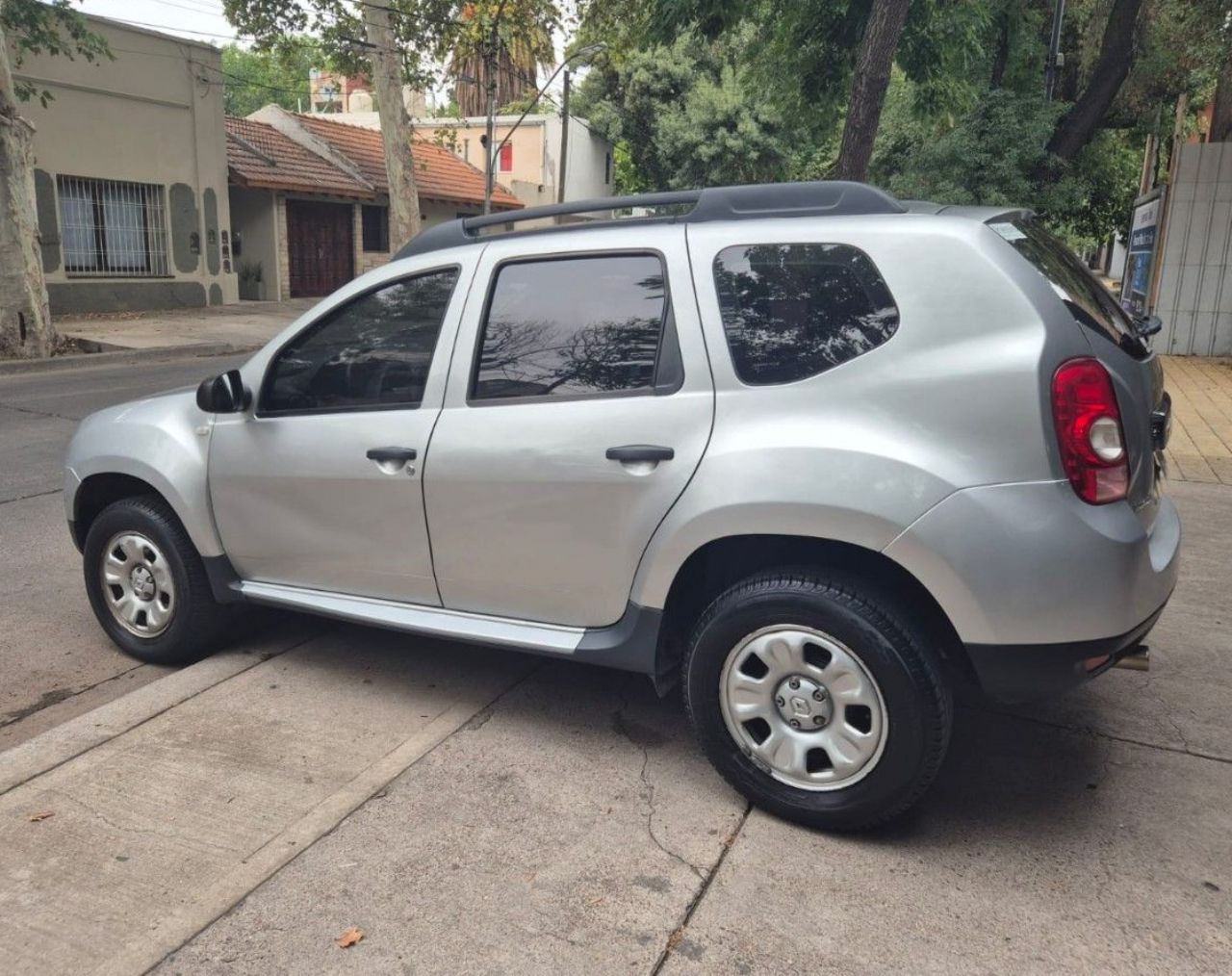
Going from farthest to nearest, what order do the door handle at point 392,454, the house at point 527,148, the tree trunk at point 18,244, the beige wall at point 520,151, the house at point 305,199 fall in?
1. the beige wall at point 520,151
2. the house at point 527,148
3. the house at point 305,199
4. the tree trunk at point 18,244
5. the door handle at point 392,454

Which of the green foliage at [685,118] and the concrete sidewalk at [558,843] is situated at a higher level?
the green foliage at [685,118]

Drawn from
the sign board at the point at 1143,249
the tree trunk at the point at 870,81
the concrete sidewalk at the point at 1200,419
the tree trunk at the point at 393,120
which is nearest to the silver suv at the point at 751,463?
the concrete sidewalk at the point at 1200,419

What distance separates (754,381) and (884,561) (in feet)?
2.03

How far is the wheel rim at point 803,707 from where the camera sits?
109 inches

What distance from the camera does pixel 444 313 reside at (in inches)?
139

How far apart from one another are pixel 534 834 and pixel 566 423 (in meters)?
1.21

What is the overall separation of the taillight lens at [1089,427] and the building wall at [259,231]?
24966 millimetres

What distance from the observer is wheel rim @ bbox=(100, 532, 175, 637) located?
4.10m

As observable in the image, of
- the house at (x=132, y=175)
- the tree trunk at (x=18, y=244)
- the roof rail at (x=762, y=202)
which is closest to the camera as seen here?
the roof rail at (x=762, y=202)

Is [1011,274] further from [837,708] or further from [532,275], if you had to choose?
[532,275]

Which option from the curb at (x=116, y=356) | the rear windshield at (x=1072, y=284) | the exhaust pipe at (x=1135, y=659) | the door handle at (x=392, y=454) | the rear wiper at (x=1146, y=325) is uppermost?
the rear windshield at (x=1072, y=284)

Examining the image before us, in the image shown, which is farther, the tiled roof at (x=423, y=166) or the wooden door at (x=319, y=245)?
the tiled roof at (x=423, y=166)

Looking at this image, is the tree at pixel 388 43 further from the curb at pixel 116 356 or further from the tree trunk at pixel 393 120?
the curb at pixel 116 356

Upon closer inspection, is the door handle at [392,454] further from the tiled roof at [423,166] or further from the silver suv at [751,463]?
the tiled roof at [423,166]
